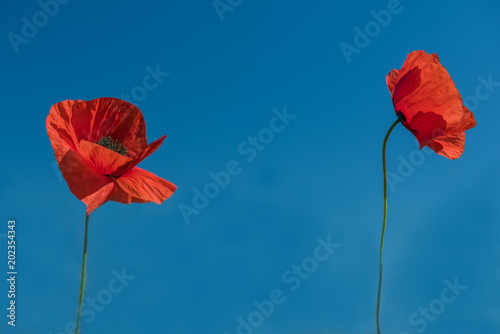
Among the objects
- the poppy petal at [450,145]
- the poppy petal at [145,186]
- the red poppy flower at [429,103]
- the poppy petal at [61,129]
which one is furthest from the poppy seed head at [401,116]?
the poppy petal at [61,129]

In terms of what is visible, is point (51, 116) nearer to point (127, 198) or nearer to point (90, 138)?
point (90, 138)

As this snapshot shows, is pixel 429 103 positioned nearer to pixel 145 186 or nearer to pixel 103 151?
pixel 145 186

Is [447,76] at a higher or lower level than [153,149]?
lower

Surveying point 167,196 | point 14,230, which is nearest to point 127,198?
point 167,196

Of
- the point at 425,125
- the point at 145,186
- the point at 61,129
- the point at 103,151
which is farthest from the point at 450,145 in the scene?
the point at 61,129

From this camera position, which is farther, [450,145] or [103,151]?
[450,145]

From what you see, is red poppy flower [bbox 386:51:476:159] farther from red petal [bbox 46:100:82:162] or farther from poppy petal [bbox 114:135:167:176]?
red petal [bbox 46:100:82:162]
